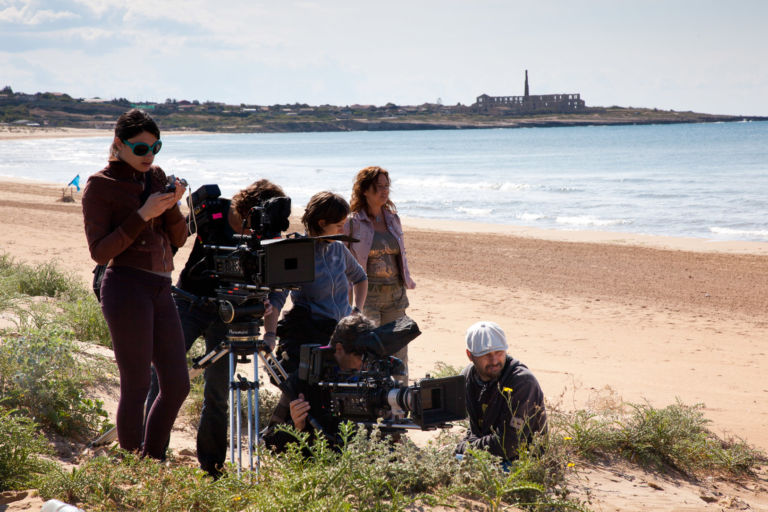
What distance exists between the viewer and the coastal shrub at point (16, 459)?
318 centimetres

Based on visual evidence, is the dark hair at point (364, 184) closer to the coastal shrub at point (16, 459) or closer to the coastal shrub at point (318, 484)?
the coastal shrub at point (318, 484)

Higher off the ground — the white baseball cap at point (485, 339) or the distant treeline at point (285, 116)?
the distant treeline at point (285, 116)

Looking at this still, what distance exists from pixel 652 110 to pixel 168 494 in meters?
151

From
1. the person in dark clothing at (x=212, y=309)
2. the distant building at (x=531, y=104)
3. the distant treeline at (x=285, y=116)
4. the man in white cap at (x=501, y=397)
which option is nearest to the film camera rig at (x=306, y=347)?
the person in dark clothing at (x=212, y=309)

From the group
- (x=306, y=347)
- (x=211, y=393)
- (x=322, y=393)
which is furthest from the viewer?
(x=211, y=393)

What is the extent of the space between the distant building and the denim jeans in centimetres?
13628

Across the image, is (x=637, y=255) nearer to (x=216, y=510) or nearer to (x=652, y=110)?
(x=216, y=510)

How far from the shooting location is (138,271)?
3.28 m

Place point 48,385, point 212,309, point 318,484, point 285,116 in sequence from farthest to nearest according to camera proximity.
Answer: point 285,116 < point 48,385 < point 212,309 < point 318,484

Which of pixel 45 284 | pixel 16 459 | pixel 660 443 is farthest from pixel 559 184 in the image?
pixel 16 459

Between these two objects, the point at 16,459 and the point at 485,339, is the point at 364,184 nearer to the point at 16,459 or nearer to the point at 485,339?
the point at 485,339

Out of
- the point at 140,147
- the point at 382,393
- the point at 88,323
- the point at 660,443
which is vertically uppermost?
the point at 140,147

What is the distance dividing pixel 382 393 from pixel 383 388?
2 centimetres

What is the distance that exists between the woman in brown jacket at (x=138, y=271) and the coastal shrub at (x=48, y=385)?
0.99 meters
